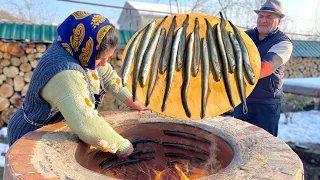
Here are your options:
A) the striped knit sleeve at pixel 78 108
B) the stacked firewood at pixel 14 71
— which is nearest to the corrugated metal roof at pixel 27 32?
the stacked firewood at pixel 14 71

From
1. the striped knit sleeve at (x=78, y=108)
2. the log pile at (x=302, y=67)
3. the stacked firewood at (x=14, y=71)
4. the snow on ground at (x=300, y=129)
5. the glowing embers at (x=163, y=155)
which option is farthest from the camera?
the log pile at (x=302, y=67)

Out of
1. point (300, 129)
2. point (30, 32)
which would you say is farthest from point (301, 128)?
point (30, 32)

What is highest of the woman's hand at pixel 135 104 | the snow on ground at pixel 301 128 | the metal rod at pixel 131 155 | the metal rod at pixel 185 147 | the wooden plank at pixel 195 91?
the wooden plank at pixel 195 91

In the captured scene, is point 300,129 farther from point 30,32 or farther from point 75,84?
point 75,84

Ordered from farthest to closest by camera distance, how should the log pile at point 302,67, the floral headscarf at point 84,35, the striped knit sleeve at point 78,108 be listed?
the log pile at point 302,67, the floral headscarf at point 84,35, the striped knit sleeve at point 78,108

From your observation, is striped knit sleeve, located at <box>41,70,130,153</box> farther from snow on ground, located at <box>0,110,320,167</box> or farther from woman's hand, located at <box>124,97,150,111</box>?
snow on ground, located at <box>0,110,320,167</box>

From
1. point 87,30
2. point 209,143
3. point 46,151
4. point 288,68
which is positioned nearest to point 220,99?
point 209,143

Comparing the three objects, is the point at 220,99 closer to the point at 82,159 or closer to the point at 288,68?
the point at 82,159

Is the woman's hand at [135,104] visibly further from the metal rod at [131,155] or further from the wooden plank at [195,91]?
the wooden plank at [195,91]

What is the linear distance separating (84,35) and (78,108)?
419 mm

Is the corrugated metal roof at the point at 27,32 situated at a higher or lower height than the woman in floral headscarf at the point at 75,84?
lower

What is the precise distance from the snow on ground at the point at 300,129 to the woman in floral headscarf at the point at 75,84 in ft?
10.1

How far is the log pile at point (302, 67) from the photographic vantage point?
9909mm

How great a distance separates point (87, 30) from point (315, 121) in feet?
21.1
